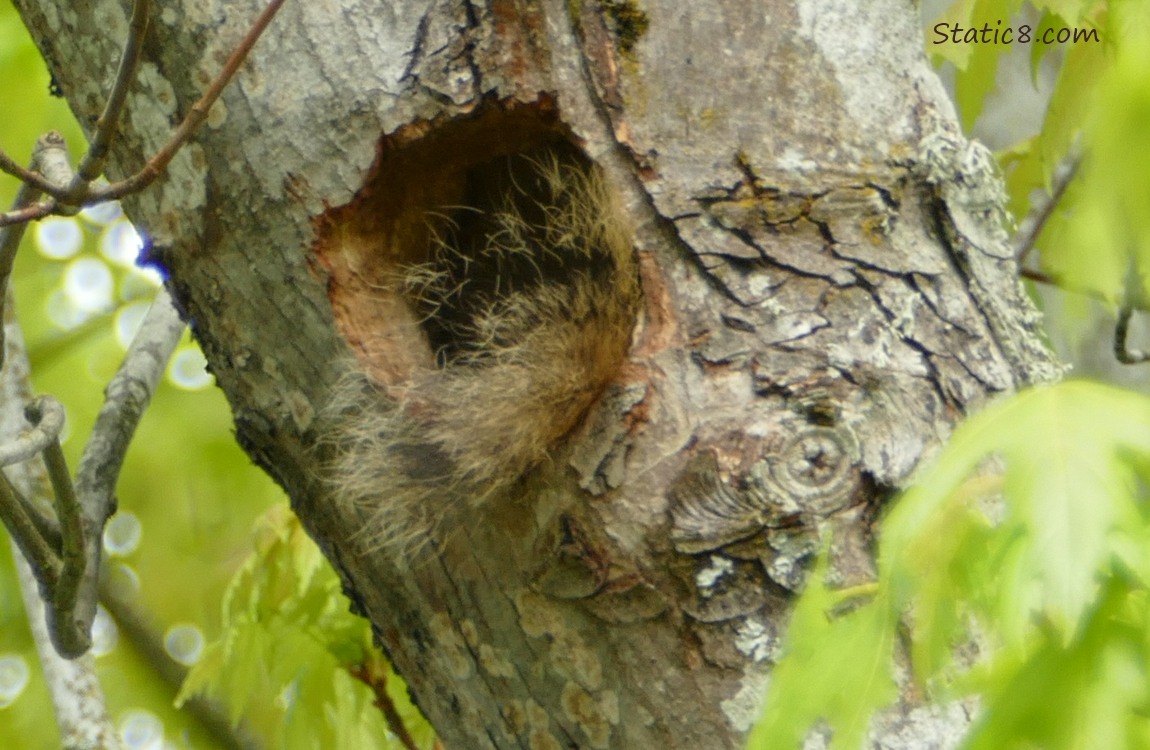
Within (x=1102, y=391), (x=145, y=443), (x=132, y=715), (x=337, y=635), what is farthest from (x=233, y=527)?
(x=1102, y=391)

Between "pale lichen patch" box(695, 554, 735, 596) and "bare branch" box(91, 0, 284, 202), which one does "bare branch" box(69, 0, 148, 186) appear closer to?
"bare branch" box(91, 0, 284, 202)

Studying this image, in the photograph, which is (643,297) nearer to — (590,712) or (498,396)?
(498,396)

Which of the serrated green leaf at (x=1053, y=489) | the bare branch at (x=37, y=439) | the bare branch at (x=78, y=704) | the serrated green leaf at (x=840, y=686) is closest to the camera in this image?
the serrated green leaf at (x=1053, y=489)

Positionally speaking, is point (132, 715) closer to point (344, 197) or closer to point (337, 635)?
point (337, 635)

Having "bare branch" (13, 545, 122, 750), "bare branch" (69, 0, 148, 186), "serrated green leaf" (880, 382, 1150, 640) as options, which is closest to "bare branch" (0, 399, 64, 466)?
"bare branch" (69, 0, 148, 186)

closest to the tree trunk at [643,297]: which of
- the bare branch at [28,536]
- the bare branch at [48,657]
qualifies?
the bare branch at [28,536]

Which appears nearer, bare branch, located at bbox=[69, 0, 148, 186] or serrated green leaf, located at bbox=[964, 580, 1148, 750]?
serrated green leaf, located at bbox=[964, 580, 1148, 750]

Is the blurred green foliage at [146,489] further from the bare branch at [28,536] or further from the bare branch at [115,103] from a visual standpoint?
the bare branch at [115,103]

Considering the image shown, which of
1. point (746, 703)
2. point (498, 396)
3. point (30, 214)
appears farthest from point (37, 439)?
point (746, 703)

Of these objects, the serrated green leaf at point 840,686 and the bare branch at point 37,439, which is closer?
the serrated green leaf at point 840,686
